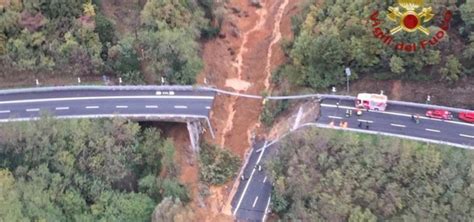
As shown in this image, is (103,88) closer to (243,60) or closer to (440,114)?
(243,60)

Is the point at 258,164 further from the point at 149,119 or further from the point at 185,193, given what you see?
the point at 149,119

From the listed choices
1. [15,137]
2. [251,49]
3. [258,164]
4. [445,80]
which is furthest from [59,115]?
[445,80]

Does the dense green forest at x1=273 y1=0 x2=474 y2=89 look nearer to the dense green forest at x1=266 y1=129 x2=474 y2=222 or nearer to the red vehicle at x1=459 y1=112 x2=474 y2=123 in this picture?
the red vehicle at x1=459 y1=112 x2=474 y2=123

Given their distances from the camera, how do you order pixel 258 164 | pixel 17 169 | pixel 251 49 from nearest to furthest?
1. pixel 17 169
2. pixel 258 164
3. pixel 251 49

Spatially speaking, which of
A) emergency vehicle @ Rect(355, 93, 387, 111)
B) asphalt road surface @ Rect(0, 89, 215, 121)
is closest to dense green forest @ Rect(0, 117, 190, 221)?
asphalt road surface @ Rect(0, 89, 215, 121)

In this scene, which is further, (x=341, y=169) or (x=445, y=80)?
(x=445, y=80)

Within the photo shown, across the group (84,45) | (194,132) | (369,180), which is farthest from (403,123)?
(84,45)
